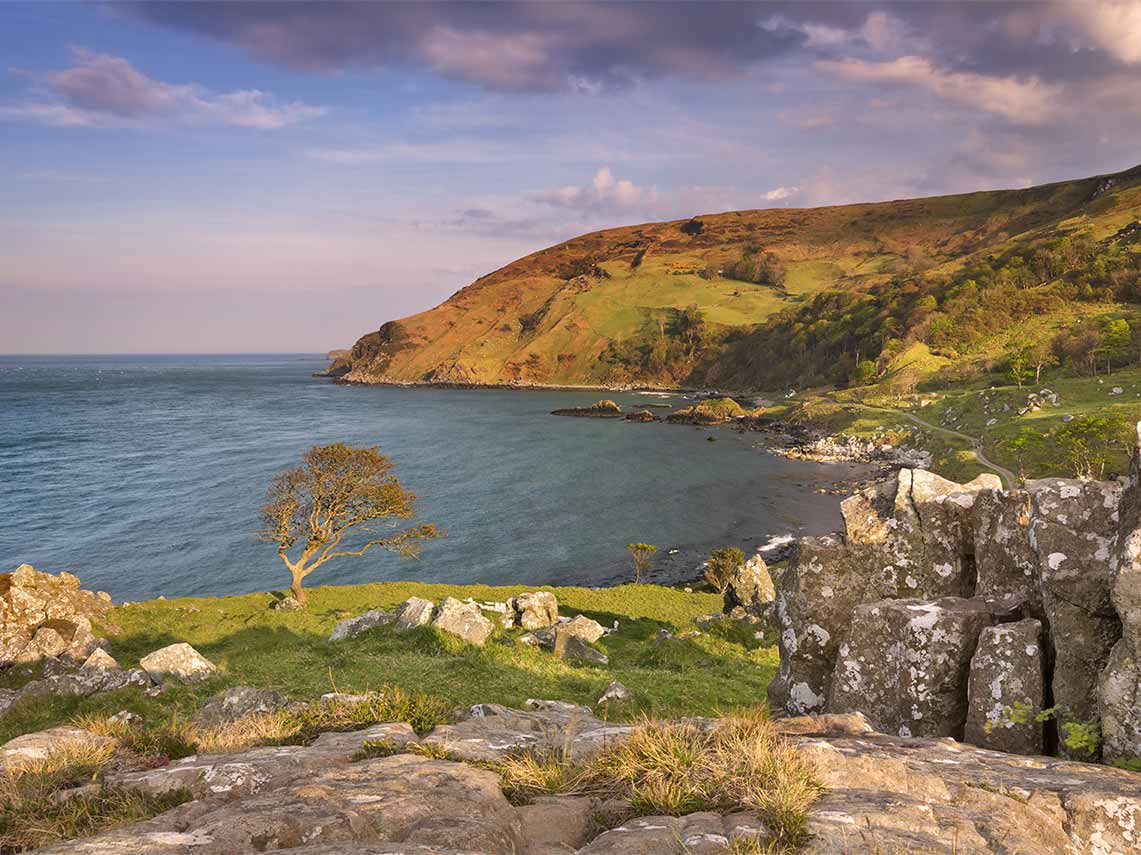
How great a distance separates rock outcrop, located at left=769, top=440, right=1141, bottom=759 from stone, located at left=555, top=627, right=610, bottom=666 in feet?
47.7

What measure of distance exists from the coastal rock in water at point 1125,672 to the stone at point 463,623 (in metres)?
23.7

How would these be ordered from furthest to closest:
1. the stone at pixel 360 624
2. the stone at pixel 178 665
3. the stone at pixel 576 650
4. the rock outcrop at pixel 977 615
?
1. the stone at pixel 360 624
2. the stone at pixel 576 650
3. the stone at pixel 178 665
4. the rock outcrop at pixel 977 615

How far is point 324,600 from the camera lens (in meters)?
40.0

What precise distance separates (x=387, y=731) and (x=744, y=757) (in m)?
5.65

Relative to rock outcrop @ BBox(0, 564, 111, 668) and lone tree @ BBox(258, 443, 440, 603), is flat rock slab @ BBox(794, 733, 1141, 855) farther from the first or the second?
lone tree @ BBox(258, 443, 440, 603)

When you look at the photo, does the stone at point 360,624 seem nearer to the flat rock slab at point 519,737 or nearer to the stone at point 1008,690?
the flat rock slab at point 519,737

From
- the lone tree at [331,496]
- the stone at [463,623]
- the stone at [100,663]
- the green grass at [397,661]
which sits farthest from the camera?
the lone tree at [331,496]

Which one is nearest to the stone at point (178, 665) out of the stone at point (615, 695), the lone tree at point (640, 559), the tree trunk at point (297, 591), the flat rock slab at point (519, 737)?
the tree trunk at point (297, 591)

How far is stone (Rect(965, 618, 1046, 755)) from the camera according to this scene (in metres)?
10.1

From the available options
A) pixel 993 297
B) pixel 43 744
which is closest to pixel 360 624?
pixel 43 744

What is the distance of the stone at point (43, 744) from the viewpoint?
29.4 ft

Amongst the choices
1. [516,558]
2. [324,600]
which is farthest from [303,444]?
[324,600]

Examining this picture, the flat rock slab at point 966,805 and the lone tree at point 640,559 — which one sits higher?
the flat rock slab at point 966,805

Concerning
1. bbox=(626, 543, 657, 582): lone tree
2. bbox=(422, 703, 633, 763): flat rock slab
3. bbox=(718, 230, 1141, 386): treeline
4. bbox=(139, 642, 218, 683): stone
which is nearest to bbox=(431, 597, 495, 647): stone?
bbox=(139, 642, 218, 683): stone
